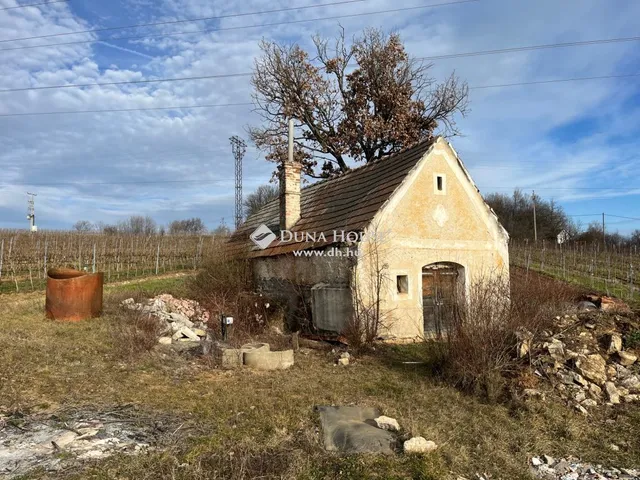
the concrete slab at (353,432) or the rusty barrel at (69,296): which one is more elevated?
the rusty barrel at (69,296)

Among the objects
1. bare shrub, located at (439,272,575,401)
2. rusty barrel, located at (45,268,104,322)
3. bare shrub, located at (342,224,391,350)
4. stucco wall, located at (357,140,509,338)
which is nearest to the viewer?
bare shrub, located at (439,272,575,401)

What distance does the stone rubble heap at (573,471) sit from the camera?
174 inches

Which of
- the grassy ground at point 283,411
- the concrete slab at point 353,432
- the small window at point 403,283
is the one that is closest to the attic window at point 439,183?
the small window at point 403,283

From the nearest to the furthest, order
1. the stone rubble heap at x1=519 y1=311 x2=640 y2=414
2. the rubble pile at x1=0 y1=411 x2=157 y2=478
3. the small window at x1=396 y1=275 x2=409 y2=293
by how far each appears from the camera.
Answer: the rubble pile at x1=0 y1=411 x2=157 y2=478 < the stone rubble heap at x1=519 y1=311 x2=640 y2=414 < the small window at x1=396 y1=275 x2=409 y2=293

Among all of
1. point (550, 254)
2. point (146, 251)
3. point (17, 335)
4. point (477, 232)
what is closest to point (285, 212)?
point (477, 232)

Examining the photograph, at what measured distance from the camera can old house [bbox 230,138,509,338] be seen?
10.9 m

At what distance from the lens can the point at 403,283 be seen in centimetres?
1127

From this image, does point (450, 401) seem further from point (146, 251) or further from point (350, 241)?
point (146, 251)

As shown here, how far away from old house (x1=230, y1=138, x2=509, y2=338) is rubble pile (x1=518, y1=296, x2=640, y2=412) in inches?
114

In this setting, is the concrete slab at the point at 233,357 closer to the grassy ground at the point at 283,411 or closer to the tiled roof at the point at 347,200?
the grassy ground at the point at 283,411

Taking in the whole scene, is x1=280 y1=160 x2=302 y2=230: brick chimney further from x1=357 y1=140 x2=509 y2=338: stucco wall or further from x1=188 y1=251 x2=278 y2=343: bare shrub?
x1=357 y1=140 x2=509 y2=338: stucco wall

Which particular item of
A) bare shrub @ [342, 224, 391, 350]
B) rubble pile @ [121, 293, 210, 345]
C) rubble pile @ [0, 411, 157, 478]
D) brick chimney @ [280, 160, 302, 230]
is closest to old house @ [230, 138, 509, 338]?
bare shrub @ [342, 224, 391, 350]

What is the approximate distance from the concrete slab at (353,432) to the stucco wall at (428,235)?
4893 millimetres

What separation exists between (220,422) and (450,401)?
3.25m
